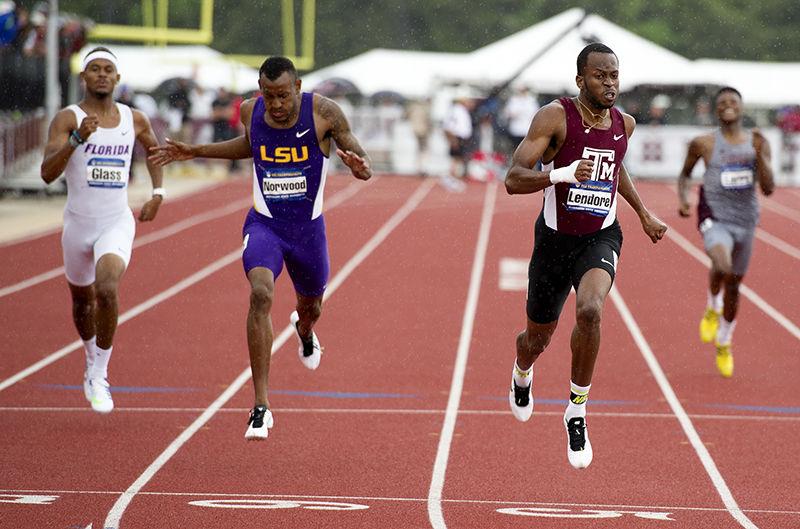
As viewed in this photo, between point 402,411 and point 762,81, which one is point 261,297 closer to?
point 402,411

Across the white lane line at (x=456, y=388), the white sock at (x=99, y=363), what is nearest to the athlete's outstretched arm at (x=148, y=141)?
the white sock at (x=99, y=363)

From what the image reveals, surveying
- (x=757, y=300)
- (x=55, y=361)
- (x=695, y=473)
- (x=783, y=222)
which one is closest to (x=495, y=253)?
(x=757, y=300)

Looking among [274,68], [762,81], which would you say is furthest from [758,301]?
[762,81]

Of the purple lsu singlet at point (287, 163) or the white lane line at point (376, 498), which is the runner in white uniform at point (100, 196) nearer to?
the purple lsu singlet at point (287, 163)

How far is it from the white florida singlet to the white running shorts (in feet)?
0.16

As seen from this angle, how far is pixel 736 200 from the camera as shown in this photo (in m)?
10.5

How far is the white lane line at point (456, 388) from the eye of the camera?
22.5 ft

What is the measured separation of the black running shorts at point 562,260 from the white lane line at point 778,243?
1212 centimetres

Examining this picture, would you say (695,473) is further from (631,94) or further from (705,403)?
(631,94)

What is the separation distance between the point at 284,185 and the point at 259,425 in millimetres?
1331

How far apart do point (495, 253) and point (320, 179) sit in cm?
1105

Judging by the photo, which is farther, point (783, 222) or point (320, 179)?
point (783, 222)

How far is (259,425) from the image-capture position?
6.61 meters

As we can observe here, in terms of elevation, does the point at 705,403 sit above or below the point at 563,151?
below
